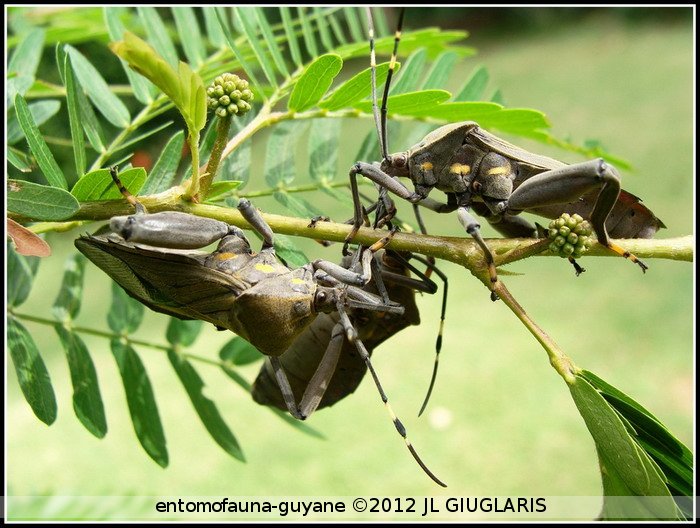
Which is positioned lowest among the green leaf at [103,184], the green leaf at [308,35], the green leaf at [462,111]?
the green leaf at [462,111]

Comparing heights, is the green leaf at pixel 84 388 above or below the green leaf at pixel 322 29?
below

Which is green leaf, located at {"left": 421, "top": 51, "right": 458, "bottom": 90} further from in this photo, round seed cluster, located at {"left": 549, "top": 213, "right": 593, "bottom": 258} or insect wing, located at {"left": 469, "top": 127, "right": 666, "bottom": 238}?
round seed cluster, located at {"left": 549, "top": 213, "right": 593, "bottom": 258}

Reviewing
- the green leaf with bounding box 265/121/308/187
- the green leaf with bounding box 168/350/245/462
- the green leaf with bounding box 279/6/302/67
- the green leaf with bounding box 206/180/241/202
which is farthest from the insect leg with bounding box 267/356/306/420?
the green leaf with bounding box 279/6/302/67

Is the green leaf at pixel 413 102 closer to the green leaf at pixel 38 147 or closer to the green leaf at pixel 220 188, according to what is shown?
the green leaf at pixel 220 188

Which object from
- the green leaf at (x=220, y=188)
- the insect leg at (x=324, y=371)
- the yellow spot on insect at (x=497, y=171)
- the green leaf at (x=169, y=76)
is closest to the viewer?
the green leaf at (x=169, y=76)

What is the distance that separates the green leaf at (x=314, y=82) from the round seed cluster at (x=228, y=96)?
248 mm

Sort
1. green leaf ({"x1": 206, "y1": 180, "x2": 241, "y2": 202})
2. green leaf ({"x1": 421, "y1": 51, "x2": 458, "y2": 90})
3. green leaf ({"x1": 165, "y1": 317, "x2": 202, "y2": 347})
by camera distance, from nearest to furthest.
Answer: green leaf ({"x1": 206, "y1": 180, "x2": 241, "y2": 202}) → green leaf ({"x1": 421, "y1": 51, "x2": 458, "y2": 90}) → green leaf ({"x1": 165, "y1": 317, "x2": 202, "y2": 347})

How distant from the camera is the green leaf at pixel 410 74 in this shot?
240 cm

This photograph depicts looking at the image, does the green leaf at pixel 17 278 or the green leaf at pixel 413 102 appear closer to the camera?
the green leaf at pixel 413 102

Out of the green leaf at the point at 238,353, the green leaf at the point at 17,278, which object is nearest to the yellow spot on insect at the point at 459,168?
the green leaf at the point at 238,353

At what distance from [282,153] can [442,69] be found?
716mm

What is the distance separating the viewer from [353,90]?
2104 millimetres

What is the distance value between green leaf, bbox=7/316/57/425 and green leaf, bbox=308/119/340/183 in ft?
3.76

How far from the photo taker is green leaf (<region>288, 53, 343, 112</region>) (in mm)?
1889
